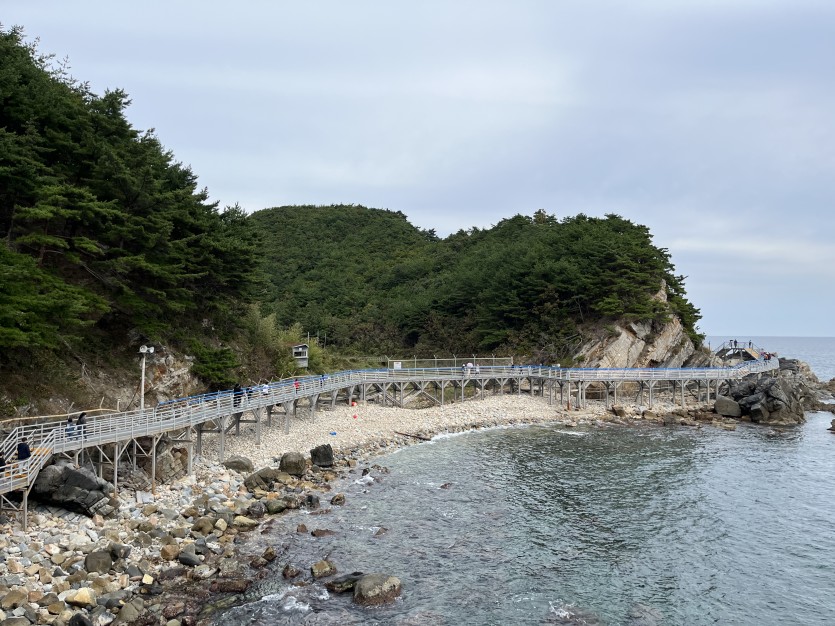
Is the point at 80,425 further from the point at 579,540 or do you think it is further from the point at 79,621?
the point at 579,540

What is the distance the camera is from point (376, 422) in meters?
40.4

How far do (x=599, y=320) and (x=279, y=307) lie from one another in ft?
158

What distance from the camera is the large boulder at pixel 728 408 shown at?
162ft

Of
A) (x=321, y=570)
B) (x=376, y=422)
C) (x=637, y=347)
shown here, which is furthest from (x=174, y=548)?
(x=637, y=347)

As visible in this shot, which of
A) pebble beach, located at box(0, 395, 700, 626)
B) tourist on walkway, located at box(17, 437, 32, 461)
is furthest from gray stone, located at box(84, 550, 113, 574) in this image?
tourist on walkway, located at box(17, 437, 32, 461)

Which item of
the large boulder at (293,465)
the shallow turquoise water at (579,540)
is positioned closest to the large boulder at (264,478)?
the large boulder at (293,465)

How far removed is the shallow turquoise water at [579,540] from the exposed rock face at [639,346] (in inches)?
870

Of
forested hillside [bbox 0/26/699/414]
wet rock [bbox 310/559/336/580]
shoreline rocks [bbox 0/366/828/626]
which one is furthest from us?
forested hillside [bbox 0/26/699/414]

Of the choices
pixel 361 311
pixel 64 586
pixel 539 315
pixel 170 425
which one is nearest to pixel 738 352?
pixel 539 315

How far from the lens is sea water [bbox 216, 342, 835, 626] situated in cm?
1566

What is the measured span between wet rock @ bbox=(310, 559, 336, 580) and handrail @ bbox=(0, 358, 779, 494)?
949 cm

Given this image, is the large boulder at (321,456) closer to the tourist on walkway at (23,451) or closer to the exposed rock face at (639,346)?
the tourist on walkway at (23,451)

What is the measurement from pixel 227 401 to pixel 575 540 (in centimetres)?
1927

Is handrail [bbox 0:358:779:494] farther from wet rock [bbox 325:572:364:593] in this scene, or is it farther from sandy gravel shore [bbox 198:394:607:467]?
wet rock [bbox 325:572:364:593]
